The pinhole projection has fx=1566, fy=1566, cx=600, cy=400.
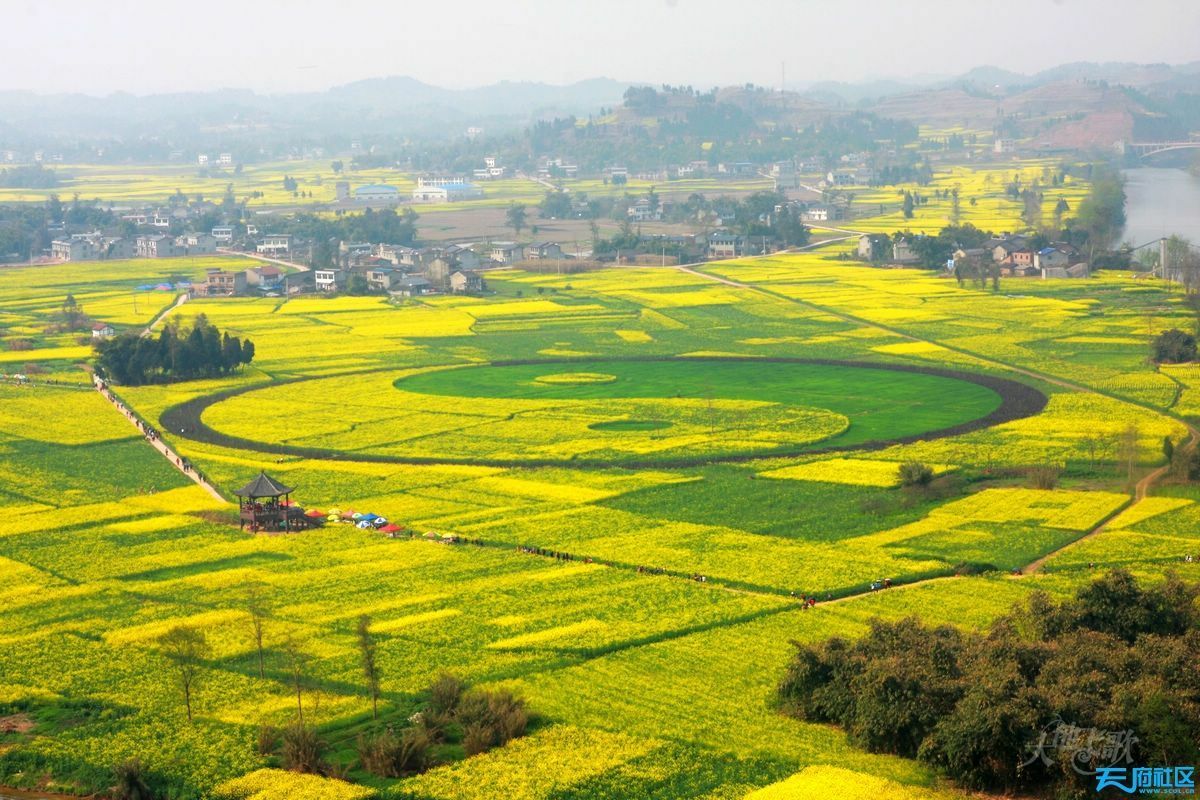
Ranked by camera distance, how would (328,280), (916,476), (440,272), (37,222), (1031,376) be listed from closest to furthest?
(916,476)
(1031,376)
(440,272)
(328,280)
(37,222)

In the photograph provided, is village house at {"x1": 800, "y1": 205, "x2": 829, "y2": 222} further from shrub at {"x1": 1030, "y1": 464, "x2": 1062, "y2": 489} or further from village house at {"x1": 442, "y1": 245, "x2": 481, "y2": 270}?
shrub at {"x1": 1030, "y1": 464, "x2": 1062, "y2": 489}

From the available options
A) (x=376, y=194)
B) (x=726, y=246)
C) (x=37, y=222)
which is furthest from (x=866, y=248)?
(x=376, y=194)

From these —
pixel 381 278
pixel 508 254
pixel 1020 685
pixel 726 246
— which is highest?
pixel 726 246

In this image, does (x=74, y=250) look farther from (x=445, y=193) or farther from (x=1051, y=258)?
(x=1051, y=258)

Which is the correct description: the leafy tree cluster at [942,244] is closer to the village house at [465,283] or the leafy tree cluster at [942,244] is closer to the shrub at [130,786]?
the village house at [465,283]

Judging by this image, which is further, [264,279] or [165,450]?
[264,279]

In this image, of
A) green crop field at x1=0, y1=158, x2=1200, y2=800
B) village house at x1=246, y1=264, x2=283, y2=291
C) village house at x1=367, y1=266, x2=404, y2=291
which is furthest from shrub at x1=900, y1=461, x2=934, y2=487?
village house at x1=246, y1=264, x2=283, y2=291

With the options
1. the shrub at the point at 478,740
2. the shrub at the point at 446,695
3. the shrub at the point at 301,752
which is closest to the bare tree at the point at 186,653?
the shrub at the point at 301,752
